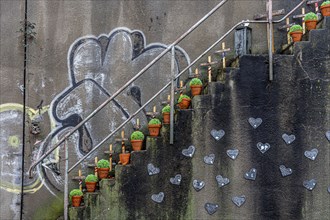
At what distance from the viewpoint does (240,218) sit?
6883mm

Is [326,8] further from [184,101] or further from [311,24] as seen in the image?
[184,101]

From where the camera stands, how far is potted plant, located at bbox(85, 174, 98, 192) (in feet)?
24.1

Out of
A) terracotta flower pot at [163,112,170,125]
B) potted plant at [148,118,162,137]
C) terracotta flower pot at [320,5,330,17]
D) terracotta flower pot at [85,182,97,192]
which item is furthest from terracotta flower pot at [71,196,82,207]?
terracotta flower pot at [320,5,330,17]

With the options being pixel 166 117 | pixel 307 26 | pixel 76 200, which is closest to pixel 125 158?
pixel 166 117

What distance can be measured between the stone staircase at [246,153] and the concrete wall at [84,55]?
4.33 ft

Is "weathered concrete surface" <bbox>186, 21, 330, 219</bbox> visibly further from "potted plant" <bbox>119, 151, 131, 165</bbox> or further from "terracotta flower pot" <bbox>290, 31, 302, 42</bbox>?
"potted plant" <bbox>119, 151, 131, 165</bbox>

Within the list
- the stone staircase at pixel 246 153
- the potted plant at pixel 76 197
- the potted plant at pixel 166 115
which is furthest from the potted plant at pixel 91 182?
the potted plant at pixel 166 115

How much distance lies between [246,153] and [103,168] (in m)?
1.91

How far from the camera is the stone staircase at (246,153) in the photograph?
6879 millimetres

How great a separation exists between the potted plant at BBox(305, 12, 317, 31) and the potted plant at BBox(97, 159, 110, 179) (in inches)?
126

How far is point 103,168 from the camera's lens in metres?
7.41

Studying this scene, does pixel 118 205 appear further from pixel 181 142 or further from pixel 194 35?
pixel 194 35

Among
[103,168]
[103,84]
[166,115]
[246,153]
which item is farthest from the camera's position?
[103,84]

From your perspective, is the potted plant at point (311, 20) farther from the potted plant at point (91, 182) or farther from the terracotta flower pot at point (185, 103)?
the potted plant at point (91, 182)
